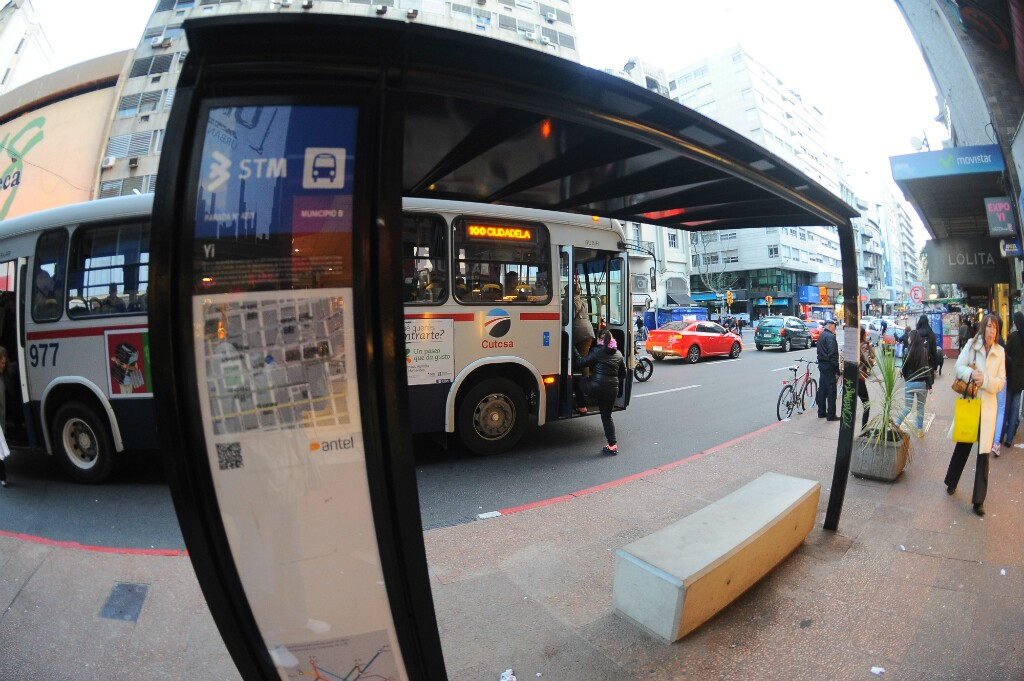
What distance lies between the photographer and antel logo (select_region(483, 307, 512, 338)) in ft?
22.6

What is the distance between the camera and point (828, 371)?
8961mm

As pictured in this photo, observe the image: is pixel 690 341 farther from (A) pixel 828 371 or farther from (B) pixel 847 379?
(B) pixel 847 379

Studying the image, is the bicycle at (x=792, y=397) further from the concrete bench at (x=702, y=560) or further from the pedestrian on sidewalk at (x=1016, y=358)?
the concrete bench at (x=702, y=560)

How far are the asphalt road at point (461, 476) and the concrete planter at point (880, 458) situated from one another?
2.07m

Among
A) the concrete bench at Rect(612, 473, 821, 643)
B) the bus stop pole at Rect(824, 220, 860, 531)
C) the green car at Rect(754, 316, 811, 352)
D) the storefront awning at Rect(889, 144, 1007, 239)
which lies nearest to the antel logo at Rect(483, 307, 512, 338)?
the concrete bench at Rect(612, 473, 821, 643)

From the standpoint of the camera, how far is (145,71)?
213cm

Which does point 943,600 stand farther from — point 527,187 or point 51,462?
point 51,462

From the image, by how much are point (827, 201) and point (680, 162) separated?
1.88 metres

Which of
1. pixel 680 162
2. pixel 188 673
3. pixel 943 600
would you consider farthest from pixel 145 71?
pixel 943 600

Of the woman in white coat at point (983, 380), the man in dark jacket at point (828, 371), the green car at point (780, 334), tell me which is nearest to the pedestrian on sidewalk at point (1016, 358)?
the woman in white coat at point (983, 380)

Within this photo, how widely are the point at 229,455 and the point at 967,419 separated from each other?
612cm

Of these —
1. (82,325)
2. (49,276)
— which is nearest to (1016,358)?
(82,325)

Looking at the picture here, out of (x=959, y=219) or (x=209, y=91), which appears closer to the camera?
(x=209, y=91)

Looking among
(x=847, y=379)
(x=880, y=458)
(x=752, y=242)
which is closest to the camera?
(x=847, y=379)
